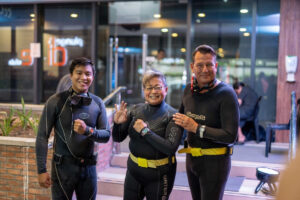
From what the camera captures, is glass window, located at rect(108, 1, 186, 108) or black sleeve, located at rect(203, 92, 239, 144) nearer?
black sleeve, located at rect(203, 92, 239, 144)

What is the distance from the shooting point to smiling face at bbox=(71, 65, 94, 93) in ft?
7.75

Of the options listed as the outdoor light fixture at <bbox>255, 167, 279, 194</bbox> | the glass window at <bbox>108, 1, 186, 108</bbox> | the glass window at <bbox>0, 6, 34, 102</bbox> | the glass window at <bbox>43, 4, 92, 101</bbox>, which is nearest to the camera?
the outdoor light fixture at <bbox>255, 167, 279, 194</bbox>

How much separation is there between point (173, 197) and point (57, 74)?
4.99 m

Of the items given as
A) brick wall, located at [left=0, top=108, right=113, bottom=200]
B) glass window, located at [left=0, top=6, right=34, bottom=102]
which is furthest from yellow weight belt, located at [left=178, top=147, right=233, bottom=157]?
glass window, located at [left=0, top=6, right=34, bottom=102]

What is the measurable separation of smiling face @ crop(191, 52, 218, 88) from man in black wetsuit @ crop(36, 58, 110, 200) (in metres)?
0.78

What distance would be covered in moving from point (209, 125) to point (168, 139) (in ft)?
0.94

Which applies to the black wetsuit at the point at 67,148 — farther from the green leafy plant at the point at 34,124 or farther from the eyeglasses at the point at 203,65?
the green leafy plant at the point at 34,124

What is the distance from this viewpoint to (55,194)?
2.36 m

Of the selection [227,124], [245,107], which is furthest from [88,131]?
[245,107]

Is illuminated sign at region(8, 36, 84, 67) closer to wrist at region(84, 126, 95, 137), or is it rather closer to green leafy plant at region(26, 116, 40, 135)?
green leafy plant at region(26, 116, 40, 135)

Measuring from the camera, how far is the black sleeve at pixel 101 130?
2309 mm

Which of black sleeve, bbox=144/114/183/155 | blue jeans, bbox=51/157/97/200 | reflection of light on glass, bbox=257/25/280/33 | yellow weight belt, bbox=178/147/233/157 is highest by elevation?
reflection of light on glass, bbox=257/25/280/33

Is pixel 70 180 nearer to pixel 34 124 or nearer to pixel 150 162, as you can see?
pixel 150 162

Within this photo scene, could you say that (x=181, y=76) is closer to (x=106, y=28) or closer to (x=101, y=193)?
(x=106, y=28)
